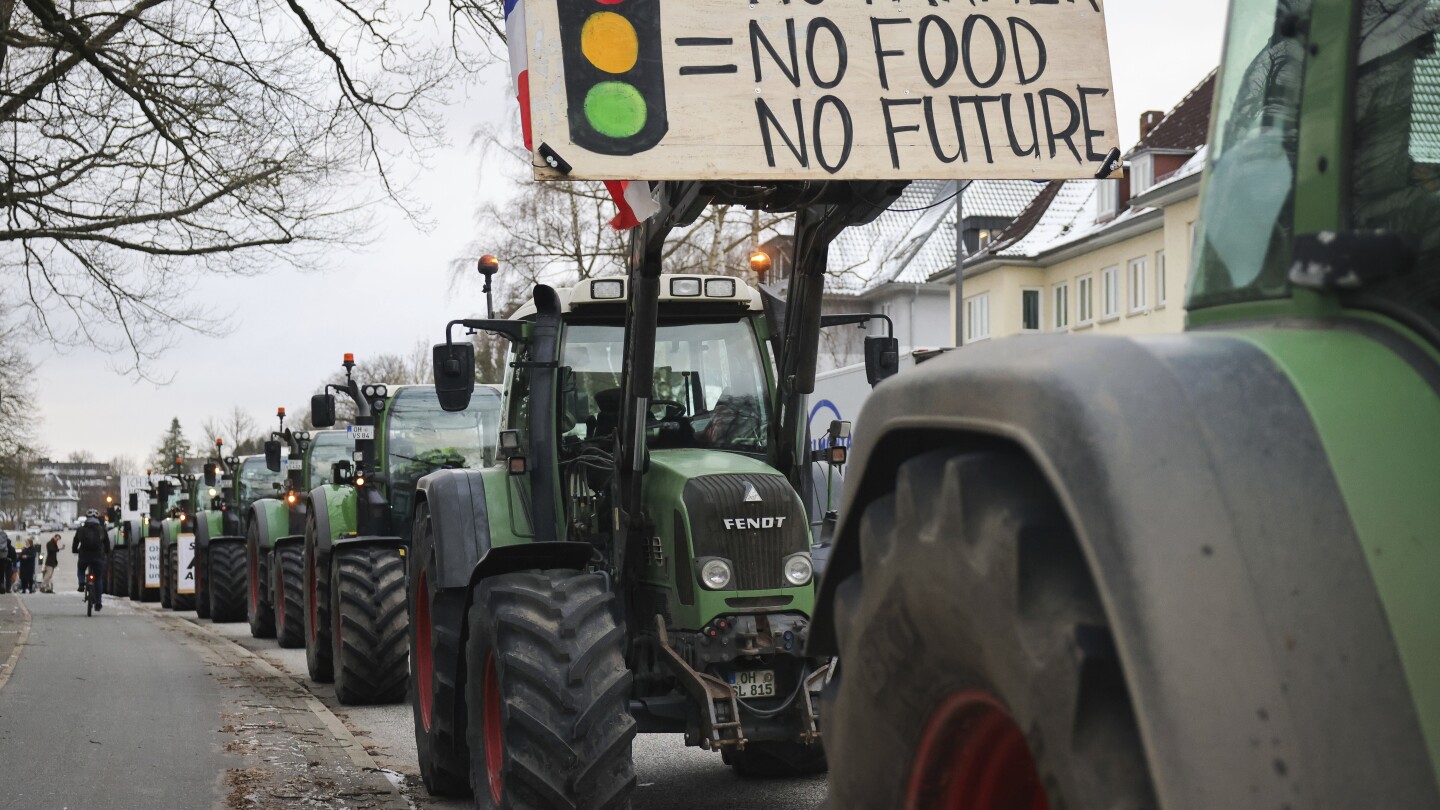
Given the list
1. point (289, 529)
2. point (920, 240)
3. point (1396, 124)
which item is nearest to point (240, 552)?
point (289, 529)

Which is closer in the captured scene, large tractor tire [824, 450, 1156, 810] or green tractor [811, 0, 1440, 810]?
green tractor [811, 0, 1440, 810]

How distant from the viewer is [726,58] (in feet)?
13.3

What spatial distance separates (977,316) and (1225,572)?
160 feet

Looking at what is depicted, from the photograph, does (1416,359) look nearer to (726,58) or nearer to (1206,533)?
(1206,533)

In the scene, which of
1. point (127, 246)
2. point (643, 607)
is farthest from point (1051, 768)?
point (127, 246)

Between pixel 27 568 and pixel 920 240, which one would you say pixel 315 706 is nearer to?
pixel 27 568

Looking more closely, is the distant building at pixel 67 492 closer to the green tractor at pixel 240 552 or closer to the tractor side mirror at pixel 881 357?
the green tractor at pixel 240 552

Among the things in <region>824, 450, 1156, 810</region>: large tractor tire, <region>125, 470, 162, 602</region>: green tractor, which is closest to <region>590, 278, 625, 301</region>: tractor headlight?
<region>824, 450, 1156, 810</region>: large tractor tire

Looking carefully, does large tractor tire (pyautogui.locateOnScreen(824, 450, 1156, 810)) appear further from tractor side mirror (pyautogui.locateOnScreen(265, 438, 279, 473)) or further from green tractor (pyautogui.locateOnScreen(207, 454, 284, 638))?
green tractor (pyautogui.locateOnScreen(207, 454, 284, 638))

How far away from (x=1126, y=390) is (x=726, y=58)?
7.91 feet

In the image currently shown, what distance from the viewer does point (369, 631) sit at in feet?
37.3

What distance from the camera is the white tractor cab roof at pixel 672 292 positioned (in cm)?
721

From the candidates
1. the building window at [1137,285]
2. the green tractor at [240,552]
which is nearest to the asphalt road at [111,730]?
the green tractor at [240,552]

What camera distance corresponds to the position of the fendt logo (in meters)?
6.47
